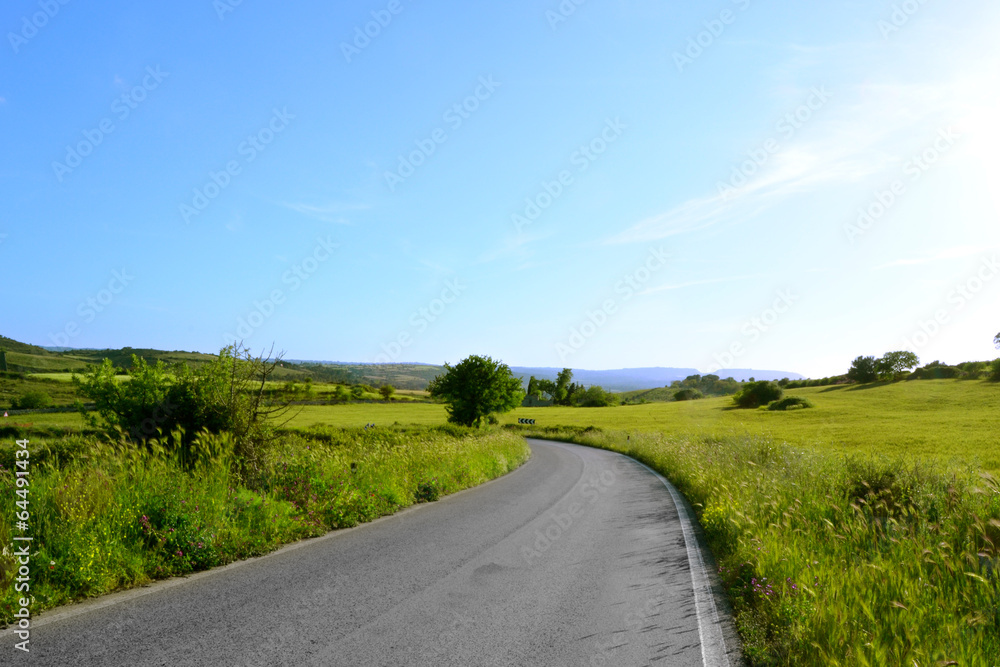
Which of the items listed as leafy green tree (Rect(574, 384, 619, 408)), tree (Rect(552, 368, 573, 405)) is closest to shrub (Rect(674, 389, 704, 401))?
leafy green tree (Rect(574, 384, 619, 408))

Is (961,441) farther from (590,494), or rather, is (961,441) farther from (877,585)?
(877,585)

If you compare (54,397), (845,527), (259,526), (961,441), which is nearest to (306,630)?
(259,526)

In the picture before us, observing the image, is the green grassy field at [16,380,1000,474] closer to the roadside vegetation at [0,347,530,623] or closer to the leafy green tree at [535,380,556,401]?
the roadside vegetation at [0,347,530,623]

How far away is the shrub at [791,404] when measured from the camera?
64.9 metres

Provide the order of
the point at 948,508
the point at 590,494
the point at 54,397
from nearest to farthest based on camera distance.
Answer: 1. the point at 948,508
2. the point at 590,494
3. the point at 54,397

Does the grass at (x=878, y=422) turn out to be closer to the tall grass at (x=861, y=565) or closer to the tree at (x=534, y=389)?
the tall grass at (x=861, y=565)

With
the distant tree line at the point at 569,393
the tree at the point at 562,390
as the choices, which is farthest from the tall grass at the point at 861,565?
the tree at the point at 562,390

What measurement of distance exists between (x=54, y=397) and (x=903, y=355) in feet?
374

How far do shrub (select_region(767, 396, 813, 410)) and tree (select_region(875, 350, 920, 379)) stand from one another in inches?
1091

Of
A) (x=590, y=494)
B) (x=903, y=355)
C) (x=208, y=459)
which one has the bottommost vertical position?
(x=590, y=494)

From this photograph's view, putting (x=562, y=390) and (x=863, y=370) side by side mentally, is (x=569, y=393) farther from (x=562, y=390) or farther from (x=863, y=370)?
(x=863, y=370)

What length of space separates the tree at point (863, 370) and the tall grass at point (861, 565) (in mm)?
89712

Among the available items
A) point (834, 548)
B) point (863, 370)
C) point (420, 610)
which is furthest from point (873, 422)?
point (863, 370)

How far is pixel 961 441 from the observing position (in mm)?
25891
